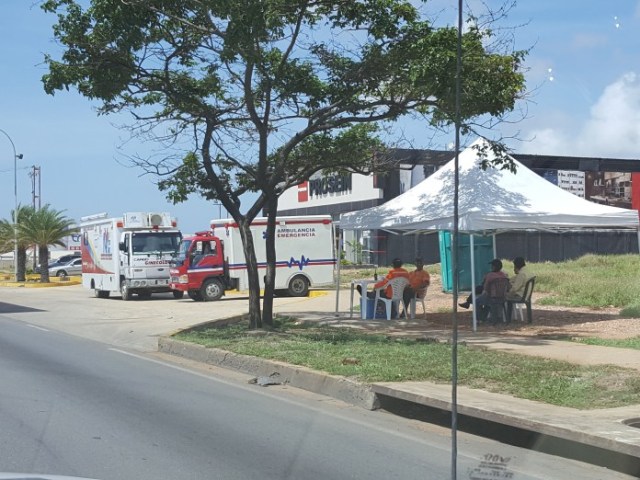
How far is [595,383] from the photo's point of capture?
31.9 feet

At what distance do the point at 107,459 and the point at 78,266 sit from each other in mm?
52086

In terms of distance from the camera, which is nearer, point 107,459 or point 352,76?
point 107,459

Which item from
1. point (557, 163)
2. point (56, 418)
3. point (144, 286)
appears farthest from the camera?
point (557, 163)

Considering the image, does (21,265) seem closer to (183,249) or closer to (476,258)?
(183,249)

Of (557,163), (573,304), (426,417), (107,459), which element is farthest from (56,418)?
(557,163)

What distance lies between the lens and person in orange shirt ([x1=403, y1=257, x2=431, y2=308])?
18.1m

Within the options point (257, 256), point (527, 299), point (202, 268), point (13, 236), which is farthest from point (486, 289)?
point (13, 236)

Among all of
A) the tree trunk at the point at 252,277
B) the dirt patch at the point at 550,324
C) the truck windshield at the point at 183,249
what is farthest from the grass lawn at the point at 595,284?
the truck windshield at the point at 183,249

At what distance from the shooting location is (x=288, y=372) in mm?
11695

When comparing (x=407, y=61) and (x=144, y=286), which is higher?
(x=407, y=61)

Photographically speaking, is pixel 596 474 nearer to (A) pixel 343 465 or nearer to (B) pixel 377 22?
(A) pixel 343 465

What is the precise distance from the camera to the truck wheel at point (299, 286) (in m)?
29.1

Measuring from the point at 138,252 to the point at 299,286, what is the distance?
610 centimetres

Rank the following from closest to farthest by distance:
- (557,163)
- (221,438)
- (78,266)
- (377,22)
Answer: (221,438)
(377,22)
(557,163)
(78,266)
